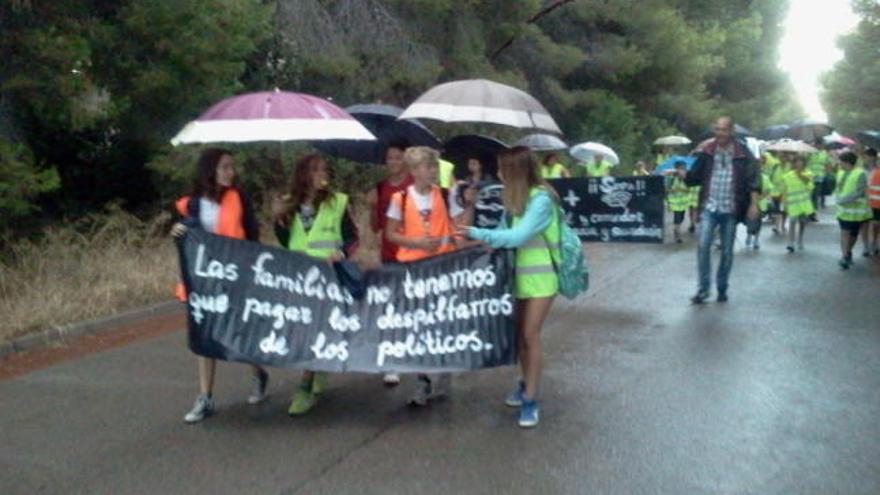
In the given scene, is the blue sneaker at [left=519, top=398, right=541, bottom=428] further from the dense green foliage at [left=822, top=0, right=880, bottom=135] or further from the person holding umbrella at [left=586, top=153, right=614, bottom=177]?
the dense green foliage at [left=822, top=0, right=880, bottom=135]

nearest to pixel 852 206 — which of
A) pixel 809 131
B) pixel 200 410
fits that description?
pixel 200 410

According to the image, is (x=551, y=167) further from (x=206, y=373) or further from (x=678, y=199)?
(x=206, y=373)

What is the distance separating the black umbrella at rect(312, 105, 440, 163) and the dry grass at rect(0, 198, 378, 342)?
1123 mm

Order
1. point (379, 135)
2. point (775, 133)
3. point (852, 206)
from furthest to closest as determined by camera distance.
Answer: point (775, 133), point (852, 206), point (379, 135)

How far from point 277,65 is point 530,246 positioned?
11002mm

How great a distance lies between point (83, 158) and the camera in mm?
15117

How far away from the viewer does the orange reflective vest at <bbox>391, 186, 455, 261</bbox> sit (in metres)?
6.78

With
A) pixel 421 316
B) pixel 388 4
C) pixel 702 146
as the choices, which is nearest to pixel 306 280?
pixel 421 316

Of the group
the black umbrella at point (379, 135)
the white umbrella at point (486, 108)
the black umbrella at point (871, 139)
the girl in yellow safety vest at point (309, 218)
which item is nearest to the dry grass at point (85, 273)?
the black umbrella at point (379, 135)

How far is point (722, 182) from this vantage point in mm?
10953

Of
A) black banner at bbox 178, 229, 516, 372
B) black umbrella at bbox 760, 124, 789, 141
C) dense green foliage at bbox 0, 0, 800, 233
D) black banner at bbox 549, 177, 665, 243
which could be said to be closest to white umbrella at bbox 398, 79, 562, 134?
black banner at bbox 178, 229, 516, 372

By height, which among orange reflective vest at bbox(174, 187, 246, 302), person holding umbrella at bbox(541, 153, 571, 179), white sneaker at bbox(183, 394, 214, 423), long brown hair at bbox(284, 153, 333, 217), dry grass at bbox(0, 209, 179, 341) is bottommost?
white sneaker at bbox(183, 394, 214, 423)

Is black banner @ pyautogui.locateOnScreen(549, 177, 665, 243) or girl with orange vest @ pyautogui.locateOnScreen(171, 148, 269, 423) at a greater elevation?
girl with orange vest @ pyautogui.locateOnScreen(171, 148, 269, 423)

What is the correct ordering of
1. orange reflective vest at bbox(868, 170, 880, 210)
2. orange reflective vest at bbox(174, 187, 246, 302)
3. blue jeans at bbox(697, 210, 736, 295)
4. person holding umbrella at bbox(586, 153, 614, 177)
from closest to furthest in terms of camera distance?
1. orange reflective vest at bbox(174, 187, 246, 302)
2. blue jeans at bbox(697, 210, 736, 295)
3. orange reflective vest at bbox(868, 170, 880, 210)
4. person holding umbrella at bbox(586, 153, 614, 177)
